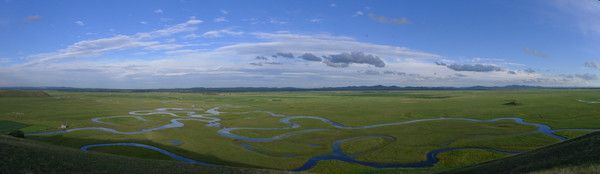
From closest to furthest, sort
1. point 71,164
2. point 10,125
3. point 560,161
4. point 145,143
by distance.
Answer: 1. point 560,161
2. point 71,164
3. point 145,143
4. point 10,125

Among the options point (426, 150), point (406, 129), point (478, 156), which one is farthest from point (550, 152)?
point (406, 129)

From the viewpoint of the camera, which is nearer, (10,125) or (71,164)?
(71,164)

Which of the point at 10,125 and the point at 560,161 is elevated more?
the point at 560,161

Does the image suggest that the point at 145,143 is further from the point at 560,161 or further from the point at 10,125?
the point at 560,161

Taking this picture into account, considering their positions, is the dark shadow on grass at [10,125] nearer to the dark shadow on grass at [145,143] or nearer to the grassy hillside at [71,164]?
the dark shadow on grass at [145,143]

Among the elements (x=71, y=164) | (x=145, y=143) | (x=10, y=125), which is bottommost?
(x=145, y=143)

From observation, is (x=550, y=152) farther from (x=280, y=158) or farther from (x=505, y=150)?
(x=280, y=158)

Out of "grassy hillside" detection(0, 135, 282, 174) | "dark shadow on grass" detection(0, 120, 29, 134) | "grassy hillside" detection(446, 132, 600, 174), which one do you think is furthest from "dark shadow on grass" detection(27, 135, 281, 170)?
"grassy hillside" detection(446, 132, 600, 174)

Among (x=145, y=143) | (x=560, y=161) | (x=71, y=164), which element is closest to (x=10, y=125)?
(x=145, y=143)
